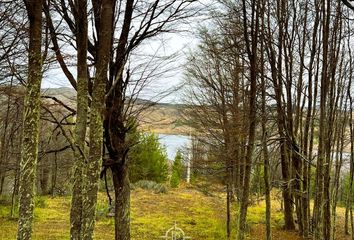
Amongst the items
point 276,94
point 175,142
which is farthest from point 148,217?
point 276,94

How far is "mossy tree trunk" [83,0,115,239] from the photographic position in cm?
341

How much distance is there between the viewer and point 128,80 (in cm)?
493

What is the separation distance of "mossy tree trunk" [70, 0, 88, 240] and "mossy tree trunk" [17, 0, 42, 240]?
60cm

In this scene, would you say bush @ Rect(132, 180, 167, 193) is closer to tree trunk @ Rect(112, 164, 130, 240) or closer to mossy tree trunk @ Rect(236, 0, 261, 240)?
mossy tree trunk @ Rect(236, 0, 261, 240)

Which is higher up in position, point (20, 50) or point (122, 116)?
point (20, 50)

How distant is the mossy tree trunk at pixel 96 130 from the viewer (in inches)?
134

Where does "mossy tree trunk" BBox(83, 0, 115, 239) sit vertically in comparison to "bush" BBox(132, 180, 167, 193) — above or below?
above

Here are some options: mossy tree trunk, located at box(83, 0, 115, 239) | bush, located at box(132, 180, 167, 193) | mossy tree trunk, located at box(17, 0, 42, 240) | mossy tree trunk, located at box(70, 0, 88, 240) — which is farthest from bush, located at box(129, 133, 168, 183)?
mossy tree trunk, located at box(17, 0, 42, 240)

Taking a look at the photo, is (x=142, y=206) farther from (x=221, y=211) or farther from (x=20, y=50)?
(x=20, y=50)

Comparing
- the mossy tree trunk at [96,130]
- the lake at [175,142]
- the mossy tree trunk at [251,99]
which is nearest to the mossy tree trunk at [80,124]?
the mossy tree trunk at [96,130]

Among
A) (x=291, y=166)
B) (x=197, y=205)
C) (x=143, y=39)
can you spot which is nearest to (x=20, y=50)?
(x=143, y=39)

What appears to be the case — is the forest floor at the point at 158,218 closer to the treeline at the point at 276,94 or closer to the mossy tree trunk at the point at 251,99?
the treeline at the point at 276,94

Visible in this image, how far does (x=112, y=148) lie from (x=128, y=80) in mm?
917

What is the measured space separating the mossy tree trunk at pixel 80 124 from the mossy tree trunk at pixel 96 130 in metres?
0.42
